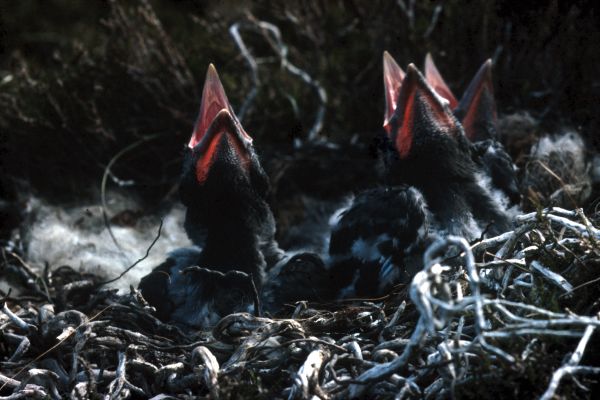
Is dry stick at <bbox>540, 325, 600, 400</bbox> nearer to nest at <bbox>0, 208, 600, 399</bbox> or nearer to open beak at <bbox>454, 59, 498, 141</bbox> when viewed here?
nest at <bbox>0, 208, 600, 399</bbox>

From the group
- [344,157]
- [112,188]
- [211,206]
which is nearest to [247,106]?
[344,157]

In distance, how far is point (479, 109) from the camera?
2.86m

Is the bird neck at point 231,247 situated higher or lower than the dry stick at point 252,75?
lower

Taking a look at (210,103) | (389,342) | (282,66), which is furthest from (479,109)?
(389,342)

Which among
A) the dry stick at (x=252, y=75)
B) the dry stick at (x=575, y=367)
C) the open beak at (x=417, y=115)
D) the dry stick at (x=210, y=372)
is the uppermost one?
the dry stick at (x=252, y=75)

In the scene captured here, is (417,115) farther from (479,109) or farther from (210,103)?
(210,103)

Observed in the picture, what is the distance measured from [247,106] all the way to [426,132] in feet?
3.66

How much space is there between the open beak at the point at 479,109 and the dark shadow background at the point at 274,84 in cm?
48

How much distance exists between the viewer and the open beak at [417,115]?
2.47 meters

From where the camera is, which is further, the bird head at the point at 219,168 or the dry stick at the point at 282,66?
the dry stick at the point at 282,66

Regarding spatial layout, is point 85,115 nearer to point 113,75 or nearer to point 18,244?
point 113,75

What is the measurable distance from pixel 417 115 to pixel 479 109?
438 millimetres

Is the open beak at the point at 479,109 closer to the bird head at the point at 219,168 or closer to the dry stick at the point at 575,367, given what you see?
the bird head at the point at 219,168

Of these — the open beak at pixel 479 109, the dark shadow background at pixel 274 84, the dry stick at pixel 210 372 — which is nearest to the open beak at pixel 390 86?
the open beak at pixel 479 109
